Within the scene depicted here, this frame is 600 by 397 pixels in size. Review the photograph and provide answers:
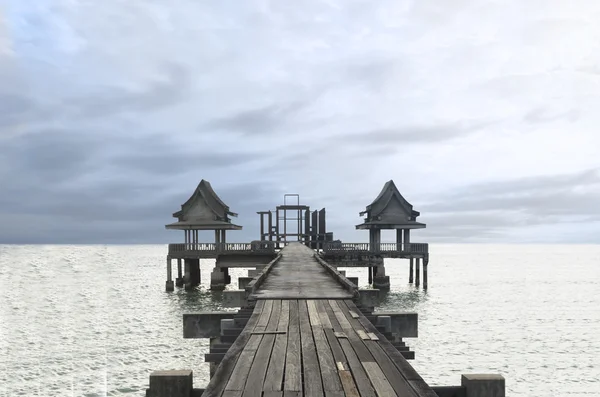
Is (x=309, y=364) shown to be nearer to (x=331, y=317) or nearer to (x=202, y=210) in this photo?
(x=331, y=317)

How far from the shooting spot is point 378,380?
4.93 meters

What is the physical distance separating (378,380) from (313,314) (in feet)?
13.2

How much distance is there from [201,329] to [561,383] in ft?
41.4

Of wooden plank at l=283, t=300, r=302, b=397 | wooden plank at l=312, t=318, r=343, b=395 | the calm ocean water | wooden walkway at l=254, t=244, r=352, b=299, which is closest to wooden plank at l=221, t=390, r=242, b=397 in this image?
wooden plank at l=283, t=300, r=302, b=397

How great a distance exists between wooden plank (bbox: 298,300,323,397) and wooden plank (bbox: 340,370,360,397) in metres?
0.25

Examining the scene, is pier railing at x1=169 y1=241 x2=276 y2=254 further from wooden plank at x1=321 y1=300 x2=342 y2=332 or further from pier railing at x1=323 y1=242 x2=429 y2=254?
wooden plank at x1=321 y1=300 x2=342 y2=332

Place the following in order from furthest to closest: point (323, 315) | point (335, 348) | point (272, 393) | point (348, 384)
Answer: point (323, 315), point (335, 348), point (348, 384), point (272, 393)

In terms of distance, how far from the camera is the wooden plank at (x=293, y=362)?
187 inches

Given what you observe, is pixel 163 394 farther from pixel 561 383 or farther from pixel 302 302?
pixel 561 383

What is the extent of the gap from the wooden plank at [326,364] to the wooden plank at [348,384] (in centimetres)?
5

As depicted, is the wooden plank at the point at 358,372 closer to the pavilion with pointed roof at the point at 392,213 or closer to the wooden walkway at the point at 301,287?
the wooden walkway at the point at 301,287

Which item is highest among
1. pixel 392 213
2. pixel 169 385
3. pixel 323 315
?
pixel 392 213

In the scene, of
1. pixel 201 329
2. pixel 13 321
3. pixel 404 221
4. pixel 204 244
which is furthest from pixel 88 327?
pixel 404 221

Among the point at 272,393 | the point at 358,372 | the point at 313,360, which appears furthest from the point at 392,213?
the point at 272,393
